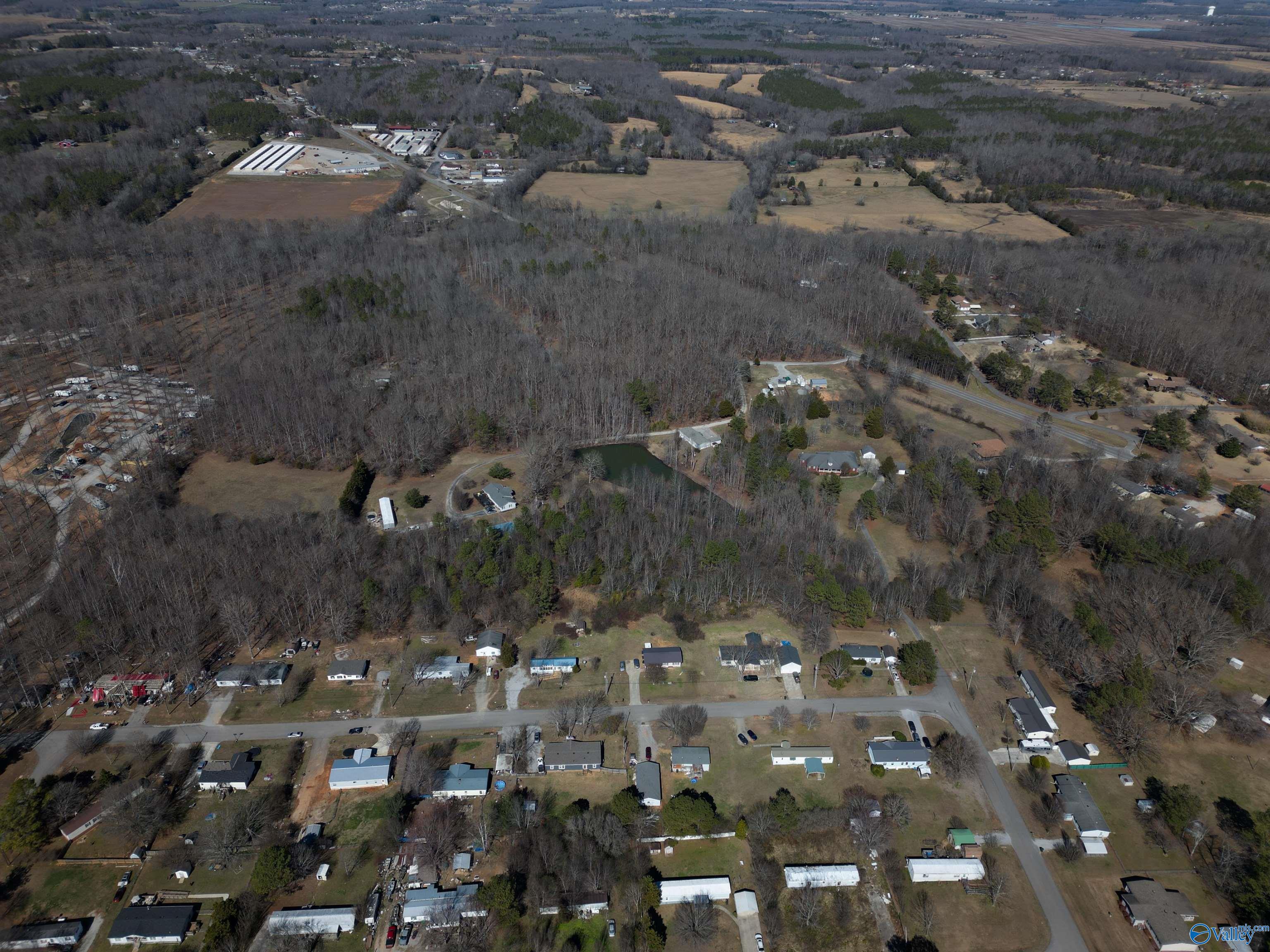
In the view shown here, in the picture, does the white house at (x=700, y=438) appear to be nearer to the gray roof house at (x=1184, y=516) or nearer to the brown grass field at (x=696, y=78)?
the gray roof house at (x=1184, y=516)

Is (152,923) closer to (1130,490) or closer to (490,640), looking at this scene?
(490,640)

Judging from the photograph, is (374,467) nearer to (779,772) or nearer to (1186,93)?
(779,772)

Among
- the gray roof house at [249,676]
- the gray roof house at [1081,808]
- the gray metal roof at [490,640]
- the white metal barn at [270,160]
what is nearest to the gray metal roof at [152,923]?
the gray roof house at [249,676]

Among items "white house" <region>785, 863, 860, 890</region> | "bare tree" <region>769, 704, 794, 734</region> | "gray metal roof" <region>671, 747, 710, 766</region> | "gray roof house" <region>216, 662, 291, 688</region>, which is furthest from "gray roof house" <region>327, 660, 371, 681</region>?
"white house" <region>785, 863, 860, 890</region>

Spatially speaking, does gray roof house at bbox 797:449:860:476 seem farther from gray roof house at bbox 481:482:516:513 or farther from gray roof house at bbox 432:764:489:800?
gray roof house at bbox 432:764:489:800

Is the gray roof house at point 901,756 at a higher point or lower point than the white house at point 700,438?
lower
